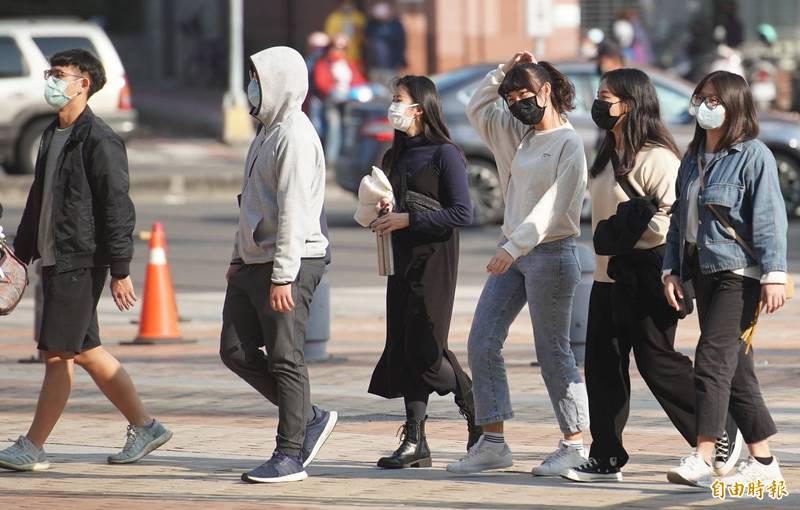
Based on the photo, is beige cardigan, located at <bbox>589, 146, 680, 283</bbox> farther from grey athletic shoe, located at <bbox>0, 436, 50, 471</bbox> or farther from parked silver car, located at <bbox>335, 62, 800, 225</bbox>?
parked silver car, located at <bbox>335, 62, 800, 225</bbox>

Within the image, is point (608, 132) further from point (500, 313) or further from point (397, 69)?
point (397, 69)

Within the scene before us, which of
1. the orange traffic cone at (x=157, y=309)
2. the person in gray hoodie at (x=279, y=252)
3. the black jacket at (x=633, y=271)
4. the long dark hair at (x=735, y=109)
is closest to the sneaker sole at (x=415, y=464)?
the person in gray hoodie at (x=279, y=252)

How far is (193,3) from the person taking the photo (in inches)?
1542

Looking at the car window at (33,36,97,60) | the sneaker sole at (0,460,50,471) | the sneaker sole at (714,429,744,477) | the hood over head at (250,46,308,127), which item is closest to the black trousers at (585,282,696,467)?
the sneaker sole at (714,429,744,477)

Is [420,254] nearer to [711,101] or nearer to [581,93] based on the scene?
[711,101]

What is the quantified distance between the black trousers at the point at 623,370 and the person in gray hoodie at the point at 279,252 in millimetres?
1157

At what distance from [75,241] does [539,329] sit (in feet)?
6.39

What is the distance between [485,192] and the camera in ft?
57.9

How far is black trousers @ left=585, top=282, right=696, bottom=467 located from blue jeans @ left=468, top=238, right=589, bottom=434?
150 millimetres

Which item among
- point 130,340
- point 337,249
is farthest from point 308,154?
point 337,249

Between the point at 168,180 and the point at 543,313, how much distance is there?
16195 mm

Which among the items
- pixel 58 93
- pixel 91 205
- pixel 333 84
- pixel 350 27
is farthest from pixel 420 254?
pixel 350 27

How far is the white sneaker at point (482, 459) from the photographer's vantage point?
7.35 m

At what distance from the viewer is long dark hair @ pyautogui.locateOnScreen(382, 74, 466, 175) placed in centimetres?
753
